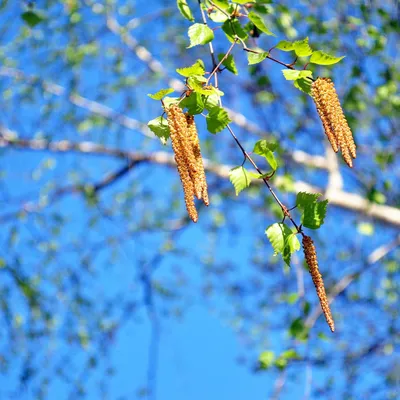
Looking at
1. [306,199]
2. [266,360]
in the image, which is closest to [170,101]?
[306,199]

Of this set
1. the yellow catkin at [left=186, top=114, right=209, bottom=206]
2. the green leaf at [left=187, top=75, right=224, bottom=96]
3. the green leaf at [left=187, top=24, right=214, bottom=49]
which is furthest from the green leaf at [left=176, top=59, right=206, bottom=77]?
the green leaf at [left=187, top=24, right=214, bottom=49]

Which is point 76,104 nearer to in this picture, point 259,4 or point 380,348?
point 380,348

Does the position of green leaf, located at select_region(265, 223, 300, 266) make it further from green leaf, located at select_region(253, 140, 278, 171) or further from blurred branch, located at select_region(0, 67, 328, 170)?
blurred branch, located at select_region(0, 67, 328, 170)

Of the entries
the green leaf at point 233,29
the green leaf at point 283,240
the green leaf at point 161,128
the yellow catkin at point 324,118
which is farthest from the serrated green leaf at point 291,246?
the green leaf at point 233,29

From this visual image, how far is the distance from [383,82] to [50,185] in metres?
2.74

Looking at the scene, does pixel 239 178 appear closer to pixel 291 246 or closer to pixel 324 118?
pixel 291 246

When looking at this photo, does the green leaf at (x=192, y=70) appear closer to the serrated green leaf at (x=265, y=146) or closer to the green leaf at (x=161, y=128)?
the green leaf at (x=161, y=128)

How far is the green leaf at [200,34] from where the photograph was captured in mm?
1914

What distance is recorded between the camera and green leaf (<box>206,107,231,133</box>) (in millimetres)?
1732

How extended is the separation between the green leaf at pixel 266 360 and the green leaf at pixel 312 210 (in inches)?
71.3

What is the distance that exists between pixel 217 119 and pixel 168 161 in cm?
345

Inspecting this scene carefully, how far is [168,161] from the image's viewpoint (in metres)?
5.18

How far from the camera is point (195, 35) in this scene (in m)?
1.92

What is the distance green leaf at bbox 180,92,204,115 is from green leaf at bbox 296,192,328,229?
A: 1.15ft
